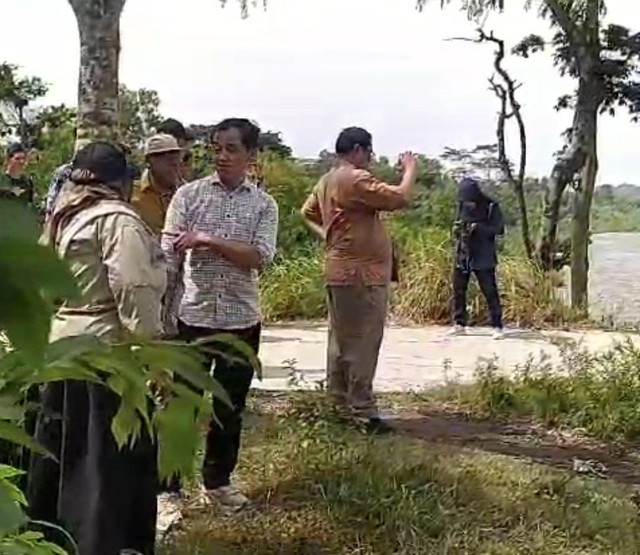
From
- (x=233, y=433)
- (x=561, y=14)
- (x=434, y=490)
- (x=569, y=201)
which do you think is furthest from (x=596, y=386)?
(x=569, y=201)

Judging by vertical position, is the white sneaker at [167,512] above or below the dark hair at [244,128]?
below

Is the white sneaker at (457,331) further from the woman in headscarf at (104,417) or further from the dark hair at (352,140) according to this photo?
the woman in headscarf at (104,417)

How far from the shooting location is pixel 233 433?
16.9 feet

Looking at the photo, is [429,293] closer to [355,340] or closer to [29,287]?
[355,340]

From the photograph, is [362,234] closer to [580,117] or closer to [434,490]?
[434,490]

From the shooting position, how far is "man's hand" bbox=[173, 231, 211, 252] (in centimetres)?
495

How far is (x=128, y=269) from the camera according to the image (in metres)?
3.83

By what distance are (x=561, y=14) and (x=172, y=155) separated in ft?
32.2

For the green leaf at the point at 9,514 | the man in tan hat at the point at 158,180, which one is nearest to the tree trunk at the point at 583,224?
the man in tan hat at the point at 158,180

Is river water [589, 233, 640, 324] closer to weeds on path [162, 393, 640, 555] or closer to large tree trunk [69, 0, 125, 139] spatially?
large tree trunk [69, 0, 125, 139]

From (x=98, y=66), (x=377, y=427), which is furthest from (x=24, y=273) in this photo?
(x=98, y=66)

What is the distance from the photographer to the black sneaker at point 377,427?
6688mm

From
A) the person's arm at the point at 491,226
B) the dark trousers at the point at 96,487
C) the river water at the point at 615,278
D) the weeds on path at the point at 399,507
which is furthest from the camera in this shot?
the river water at the point at 615,278

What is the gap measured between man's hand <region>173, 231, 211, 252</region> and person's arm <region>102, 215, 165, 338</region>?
42.0 inches
